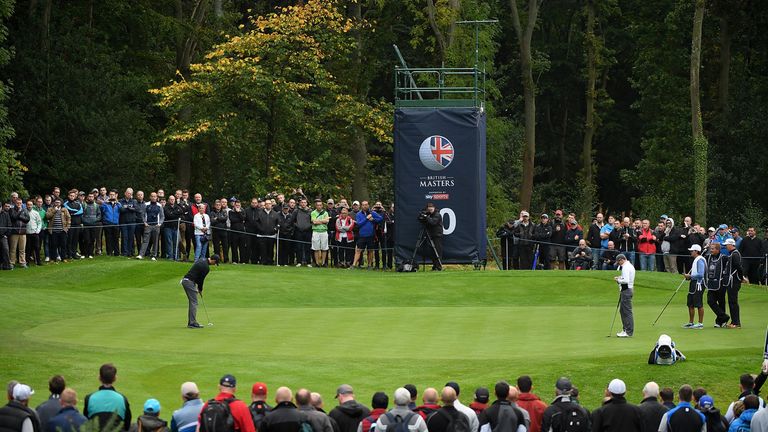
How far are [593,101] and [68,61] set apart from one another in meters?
31.8

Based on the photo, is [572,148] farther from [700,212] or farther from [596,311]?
[596,311]

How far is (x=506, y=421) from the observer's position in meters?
15.9

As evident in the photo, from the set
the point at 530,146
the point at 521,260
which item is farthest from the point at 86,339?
the point at 530,146

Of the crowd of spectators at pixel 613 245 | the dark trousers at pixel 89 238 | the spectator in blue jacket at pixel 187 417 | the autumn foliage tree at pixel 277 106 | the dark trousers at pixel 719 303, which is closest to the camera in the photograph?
the spectator in blue jacket at pixel 187 417

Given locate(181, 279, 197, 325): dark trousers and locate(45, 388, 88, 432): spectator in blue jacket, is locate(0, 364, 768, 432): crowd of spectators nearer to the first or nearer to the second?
locate(45, 388, 88, 432): spectator in blue jacket

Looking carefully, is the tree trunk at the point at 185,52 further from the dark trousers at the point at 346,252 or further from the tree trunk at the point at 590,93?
the tree trunk at the point at 590,93

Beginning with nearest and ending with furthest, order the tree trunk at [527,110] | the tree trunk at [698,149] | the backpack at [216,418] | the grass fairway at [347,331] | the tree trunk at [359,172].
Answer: the backpack at [216,418], the grass fairway at [347,331], the tree trunk at [698,149], the tree trunk at [359,172], the tree trunk at [527,110]

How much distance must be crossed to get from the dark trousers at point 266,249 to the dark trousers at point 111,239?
4469 mm

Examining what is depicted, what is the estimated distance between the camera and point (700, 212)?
5269 cm

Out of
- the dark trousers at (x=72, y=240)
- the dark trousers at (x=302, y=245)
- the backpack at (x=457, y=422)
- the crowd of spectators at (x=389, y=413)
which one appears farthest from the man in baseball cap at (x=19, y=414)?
the dark trousers at (x=302, y=245)

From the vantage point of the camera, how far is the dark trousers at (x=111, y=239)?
4088 centimetres

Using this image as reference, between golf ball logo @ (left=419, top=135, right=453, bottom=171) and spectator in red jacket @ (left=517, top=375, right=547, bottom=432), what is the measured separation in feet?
77.1

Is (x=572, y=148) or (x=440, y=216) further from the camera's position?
(x=572, y=148)

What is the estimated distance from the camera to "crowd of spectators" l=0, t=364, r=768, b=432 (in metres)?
15.4
